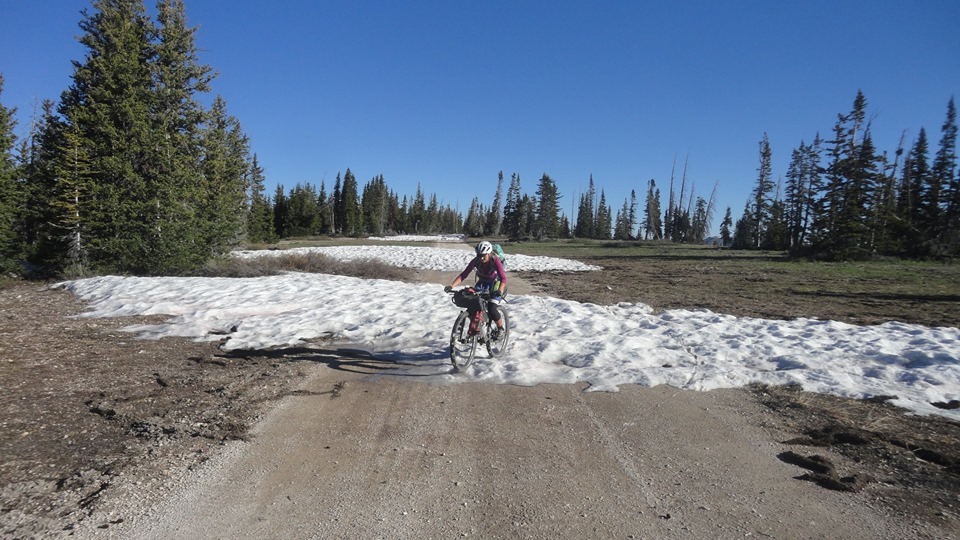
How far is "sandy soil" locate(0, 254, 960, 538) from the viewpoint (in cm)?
339

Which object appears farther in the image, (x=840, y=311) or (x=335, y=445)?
(x=840, y=311)

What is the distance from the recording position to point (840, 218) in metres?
37.6

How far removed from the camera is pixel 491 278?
26.2 feet

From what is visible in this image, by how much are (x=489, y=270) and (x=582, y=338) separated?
2611 millimetres

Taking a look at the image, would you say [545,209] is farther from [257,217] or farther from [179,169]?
[179,169]

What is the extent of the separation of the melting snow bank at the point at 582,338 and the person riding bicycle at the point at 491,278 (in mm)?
790

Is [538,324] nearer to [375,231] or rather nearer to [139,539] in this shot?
[139,539]

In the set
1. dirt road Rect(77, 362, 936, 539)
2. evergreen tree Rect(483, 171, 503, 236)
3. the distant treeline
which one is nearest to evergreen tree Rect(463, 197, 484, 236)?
evergreen tree Rect(483, 171, 503, 236)

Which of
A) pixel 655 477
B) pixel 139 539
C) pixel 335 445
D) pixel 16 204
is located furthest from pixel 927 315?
pixel 16 204

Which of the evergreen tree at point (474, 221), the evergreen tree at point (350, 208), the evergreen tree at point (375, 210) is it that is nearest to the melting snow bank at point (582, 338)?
the evergreen tree at point (350, 208)

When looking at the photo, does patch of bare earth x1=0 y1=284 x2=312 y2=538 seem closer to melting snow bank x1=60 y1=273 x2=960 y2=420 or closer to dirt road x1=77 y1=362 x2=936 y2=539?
dirt road x1=77 y1=362 x2=936 y2=539

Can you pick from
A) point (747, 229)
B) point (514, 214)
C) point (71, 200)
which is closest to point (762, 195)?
point (747, 229)

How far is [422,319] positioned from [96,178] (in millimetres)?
15620

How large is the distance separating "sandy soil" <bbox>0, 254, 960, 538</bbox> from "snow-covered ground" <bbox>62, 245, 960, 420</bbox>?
27.1 inches
